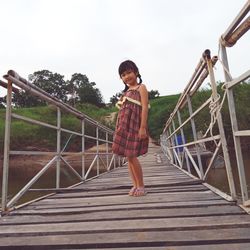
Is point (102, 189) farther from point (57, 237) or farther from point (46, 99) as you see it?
point (57, 237)

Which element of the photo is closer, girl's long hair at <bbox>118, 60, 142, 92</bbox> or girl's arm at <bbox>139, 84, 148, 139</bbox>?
girl's arm at <bbox>139, 84, 148, 139</bbox>

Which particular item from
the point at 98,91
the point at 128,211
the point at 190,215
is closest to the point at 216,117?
the point at 190,215

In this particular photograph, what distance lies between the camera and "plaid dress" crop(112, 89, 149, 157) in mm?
2391

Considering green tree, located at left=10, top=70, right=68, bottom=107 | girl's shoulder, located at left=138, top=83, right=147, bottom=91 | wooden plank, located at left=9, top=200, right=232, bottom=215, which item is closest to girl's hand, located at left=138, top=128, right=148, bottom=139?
girl's shoulder, located at left=138, top=83, right=147, bottom=91

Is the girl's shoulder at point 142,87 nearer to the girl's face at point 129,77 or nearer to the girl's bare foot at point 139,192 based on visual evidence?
the girl's face at point 129,77

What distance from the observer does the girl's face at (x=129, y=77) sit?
8.21 ft

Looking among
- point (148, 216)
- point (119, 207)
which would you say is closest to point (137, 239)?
point (148, 216)

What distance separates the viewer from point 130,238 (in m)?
1.27

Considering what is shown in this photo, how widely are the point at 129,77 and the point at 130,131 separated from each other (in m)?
0.47

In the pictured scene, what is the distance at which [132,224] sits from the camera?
146cm

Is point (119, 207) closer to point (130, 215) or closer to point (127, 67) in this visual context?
point (130, 215)

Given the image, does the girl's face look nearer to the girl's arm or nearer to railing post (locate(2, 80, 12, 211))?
the girl's arm

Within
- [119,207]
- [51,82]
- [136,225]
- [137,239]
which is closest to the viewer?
[137,239]

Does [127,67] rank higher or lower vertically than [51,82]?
lower
